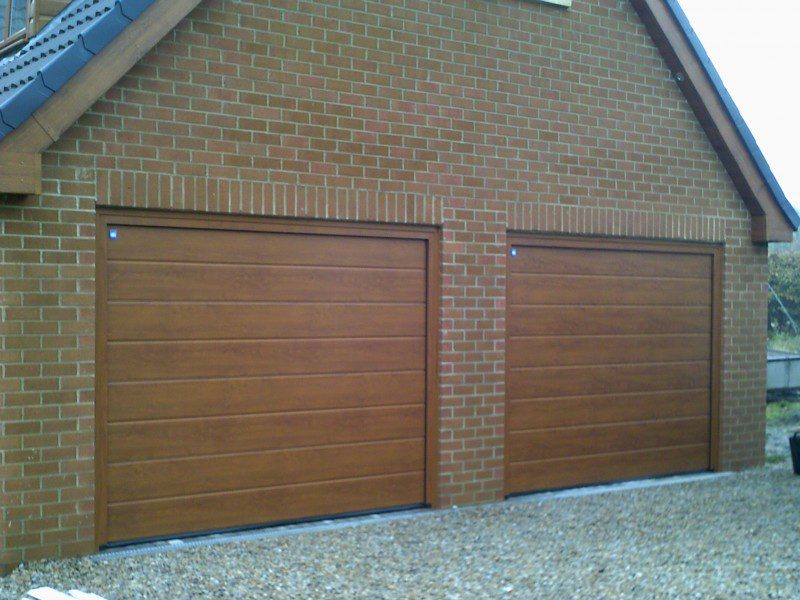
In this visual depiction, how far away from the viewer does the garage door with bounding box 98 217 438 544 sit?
710 centimetres

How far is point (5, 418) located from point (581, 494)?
5139 mm

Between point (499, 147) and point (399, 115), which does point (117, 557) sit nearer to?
point (399, 115)

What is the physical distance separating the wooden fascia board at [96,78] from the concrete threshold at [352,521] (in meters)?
2.92

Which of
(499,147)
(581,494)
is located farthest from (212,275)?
(581,494)

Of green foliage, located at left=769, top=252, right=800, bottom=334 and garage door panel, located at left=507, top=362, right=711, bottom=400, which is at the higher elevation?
green foliage, located at left=769, top=252, right=800, bottom=334

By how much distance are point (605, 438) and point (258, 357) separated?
373cm

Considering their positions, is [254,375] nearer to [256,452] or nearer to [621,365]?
[256,452]

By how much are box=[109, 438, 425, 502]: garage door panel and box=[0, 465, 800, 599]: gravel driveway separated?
0.48 metres

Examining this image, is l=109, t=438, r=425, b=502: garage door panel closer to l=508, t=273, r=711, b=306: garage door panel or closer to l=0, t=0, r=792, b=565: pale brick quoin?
l=0, t=0, r=792, b=565: pale brick quoin

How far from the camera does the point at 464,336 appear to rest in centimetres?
845

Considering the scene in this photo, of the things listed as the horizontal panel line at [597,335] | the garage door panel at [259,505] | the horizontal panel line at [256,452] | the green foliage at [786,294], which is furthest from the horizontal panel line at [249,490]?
the green foliage at [786,294]

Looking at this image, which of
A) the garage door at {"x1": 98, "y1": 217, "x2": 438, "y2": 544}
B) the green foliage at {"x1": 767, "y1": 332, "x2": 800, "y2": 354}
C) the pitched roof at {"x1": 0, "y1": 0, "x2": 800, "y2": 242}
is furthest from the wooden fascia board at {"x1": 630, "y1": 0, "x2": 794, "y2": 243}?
the green foliage at {"x1": 767, "y1": 332, "x2": 800, "y2": 354}

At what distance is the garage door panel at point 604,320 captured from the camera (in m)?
8.98

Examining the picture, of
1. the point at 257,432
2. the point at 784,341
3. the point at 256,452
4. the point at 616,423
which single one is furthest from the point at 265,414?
the point at 784,341
